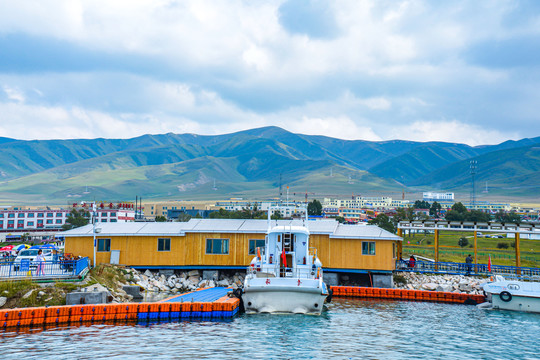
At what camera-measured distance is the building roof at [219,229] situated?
47.5 meters

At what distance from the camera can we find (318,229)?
159 ft

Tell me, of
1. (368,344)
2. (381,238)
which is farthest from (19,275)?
(381,238)

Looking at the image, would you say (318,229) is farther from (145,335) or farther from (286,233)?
(145,335)

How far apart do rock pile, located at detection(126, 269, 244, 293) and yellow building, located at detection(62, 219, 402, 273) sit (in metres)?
0.92

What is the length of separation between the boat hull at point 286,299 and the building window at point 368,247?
15.1 meters

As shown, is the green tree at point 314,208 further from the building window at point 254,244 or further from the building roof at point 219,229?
the building window at point 254,244

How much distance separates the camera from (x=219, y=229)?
48.8 meters

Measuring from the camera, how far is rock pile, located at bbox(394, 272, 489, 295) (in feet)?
148

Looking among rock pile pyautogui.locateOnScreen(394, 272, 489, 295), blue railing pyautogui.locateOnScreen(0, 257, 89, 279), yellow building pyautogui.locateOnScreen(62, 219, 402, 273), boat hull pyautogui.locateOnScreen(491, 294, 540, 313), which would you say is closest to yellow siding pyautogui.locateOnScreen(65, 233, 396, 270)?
yellow building pyautogui.locateOnScreen(62, 219, 402, 273)

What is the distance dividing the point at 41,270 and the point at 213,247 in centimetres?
1600

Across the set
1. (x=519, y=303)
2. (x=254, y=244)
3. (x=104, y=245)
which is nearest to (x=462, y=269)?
(x=519, y=303)

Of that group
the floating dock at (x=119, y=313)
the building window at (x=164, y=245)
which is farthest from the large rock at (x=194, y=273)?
the floating dock at (x=119, y=313)

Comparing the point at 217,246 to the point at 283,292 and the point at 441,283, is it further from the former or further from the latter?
the point at 441,283

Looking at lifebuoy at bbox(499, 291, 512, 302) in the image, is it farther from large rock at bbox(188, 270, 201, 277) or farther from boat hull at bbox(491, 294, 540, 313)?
large rock at bbox(188, 270, 201, 277)
